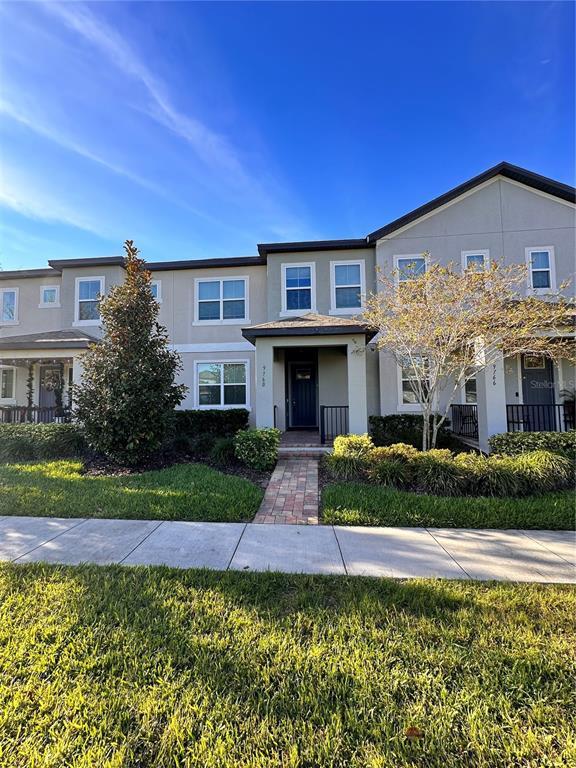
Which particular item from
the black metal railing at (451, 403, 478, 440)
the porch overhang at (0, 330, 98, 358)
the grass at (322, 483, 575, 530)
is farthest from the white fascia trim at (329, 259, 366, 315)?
the porch overhang at (0, 330, 98, 358)

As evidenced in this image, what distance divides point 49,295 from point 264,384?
1145 centimetres

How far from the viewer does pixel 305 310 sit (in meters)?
12.7

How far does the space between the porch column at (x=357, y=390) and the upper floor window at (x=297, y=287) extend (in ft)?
12.4

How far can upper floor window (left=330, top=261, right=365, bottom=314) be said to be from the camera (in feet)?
41.3

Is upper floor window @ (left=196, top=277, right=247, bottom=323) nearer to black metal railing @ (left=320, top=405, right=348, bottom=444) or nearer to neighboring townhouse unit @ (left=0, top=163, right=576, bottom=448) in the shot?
neighboring townhouse unit @ (left=0, top=163, right=576, bottom=448)

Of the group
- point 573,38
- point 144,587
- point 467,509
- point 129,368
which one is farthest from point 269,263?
point 144,587

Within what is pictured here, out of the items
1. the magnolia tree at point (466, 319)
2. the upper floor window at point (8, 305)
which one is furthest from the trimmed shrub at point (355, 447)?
the upper floor window at point (8, 305)

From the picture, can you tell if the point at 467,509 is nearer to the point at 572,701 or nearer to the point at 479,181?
the point at 572,701

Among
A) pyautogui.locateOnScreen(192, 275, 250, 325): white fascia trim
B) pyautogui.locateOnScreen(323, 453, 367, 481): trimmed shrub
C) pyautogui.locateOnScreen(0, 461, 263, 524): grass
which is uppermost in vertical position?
pyautogui.locateOnScreen(192, 275, 250, 325): white fascia trim

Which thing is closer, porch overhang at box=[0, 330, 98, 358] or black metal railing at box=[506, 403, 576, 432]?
black metal railing at box=[506, 403, 576, 432]

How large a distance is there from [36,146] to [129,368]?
18.9ft

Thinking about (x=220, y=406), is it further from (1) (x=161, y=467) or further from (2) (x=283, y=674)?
(2) (x=283, y=674)

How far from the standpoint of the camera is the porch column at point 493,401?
847 cm

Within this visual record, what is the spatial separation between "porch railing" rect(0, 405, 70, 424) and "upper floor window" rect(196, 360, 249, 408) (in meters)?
5.10
